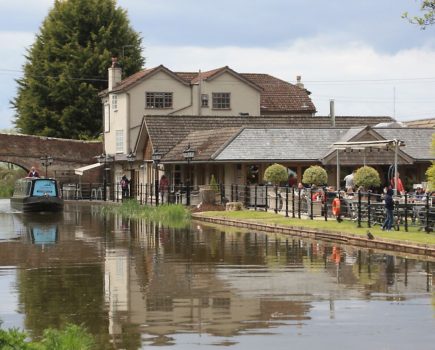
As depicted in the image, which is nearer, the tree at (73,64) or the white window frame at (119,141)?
the white window frame at (119,141)

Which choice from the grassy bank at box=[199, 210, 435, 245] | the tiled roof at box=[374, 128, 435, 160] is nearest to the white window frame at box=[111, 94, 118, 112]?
the tiled roof at box=[374, 128, 435, 160]

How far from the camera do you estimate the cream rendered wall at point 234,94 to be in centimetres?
7044

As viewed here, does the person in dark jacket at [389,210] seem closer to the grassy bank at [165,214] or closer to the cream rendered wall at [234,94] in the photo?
the grassy bank at [165,214]

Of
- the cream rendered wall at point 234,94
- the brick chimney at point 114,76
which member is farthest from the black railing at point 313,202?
the brick chimney at point 114,76

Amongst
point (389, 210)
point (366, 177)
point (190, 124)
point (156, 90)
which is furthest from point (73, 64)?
point (389, 210)

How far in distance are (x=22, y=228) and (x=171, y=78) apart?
1317 inches

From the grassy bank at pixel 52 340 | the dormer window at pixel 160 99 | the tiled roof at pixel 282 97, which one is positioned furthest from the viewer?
the tiled roof at pixel 282 97

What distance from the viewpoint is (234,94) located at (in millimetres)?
70812

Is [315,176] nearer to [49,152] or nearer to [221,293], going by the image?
[221,293]

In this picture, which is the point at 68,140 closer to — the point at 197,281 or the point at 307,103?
the point at 307,103

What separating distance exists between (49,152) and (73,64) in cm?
825

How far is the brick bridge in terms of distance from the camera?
74.6 metres

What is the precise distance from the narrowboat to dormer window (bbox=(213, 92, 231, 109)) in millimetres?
17362

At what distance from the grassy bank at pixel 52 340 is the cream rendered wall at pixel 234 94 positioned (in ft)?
192
